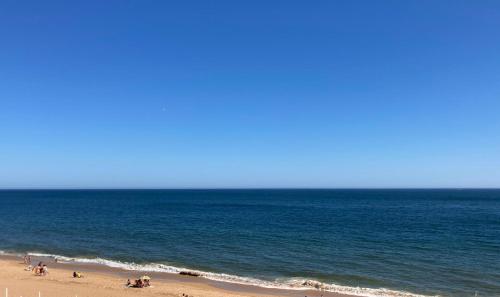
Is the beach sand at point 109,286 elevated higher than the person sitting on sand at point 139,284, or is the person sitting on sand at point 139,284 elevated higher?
the person sitting on sand at point 139,284

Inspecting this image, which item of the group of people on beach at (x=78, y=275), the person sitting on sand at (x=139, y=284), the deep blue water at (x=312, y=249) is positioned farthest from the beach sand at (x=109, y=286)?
the deep blue water at (x=312, y=249)

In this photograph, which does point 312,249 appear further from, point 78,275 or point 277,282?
point 78,275

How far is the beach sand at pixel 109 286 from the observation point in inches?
998

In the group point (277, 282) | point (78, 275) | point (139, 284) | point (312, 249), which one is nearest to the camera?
point (139, 284)

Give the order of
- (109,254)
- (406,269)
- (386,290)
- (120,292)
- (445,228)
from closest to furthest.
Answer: (120,292)
(386,290)
(406,269)
(109,254)
(445,228)

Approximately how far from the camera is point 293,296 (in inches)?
1030

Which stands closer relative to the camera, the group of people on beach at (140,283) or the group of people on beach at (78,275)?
the group of people on beach at (140,283)

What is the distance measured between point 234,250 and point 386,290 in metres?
18.3

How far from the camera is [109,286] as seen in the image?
1083 inches

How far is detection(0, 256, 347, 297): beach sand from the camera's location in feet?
83.2

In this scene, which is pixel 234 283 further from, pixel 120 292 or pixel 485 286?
pixel 485 286

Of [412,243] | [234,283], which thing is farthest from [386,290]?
[412,243]

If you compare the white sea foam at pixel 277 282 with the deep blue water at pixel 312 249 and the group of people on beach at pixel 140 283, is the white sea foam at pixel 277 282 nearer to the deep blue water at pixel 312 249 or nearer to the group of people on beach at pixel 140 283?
the deep blue water at pixel 312 249

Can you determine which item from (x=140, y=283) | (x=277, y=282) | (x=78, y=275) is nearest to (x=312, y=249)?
(x=277, y=282)
